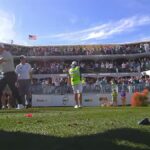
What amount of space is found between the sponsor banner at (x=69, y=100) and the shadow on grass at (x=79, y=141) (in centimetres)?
2736

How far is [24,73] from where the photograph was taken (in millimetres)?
17719

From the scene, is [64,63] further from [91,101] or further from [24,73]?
[24,73]

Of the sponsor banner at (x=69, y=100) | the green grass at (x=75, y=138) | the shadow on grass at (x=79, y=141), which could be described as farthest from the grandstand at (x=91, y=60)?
the shadow on grass at (x=79, y=141)

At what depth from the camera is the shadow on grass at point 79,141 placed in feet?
19.3

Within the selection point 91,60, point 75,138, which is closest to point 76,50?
point 91,60

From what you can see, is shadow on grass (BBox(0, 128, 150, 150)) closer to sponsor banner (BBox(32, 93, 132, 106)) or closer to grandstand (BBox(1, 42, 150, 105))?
sponsor banner (BBox(32, 93, 132, 106))

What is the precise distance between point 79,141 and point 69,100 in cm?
2886

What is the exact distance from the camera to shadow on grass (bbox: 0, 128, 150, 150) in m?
5.88

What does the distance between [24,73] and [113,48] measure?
2030 inches

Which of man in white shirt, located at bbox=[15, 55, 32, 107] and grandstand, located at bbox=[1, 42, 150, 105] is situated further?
grandstand, located at bbox=[1, 42, 150, 105]

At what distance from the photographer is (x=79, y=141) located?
622cm

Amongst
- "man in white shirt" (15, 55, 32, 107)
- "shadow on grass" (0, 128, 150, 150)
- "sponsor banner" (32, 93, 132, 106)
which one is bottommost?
"shadow on grass" (0, 128, 150, 150)

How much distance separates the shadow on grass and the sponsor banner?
27.4m

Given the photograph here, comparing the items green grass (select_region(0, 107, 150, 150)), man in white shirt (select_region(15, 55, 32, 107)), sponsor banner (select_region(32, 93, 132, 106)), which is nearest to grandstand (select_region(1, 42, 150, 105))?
sponsor banner (select_region(32, 93, 132, 106))
